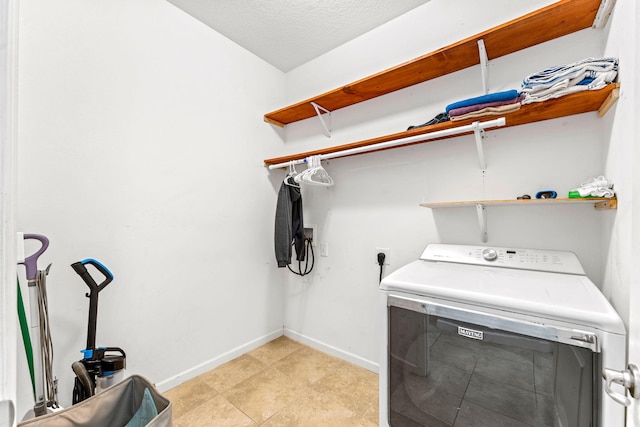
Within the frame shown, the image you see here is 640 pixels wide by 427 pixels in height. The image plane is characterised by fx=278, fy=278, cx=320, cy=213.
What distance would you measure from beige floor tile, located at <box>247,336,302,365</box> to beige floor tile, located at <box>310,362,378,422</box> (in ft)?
1.52

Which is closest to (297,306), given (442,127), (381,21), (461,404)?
(461,404)

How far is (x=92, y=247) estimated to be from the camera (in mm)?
1569

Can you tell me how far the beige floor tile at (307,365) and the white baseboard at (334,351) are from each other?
42 mm

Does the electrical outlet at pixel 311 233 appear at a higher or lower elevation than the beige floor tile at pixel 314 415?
higher

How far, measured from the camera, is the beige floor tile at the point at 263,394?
1.69 m

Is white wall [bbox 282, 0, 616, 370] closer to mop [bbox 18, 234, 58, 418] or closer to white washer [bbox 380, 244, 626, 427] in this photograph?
white washer [bbox 380, 244, 626, 427]

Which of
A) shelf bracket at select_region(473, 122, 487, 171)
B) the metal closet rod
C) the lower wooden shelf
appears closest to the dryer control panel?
the lower wooden shelf

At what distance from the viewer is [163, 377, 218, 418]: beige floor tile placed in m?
1.71

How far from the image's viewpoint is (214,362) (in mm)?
2129

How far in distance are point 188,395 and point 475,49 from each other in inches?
109

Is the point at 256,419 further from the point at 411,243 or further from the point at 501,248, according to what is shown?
the point at 501,248

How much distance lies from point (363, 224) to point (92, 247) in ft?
5.74

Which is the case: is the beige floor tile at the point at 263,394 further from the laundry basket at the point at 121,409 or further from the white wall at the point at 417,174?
the laundry basket at the point at 121,409

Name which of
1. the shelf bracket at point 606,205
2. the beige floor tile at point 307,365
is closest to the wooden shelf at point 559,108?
the shelf bracket at point 606,205
